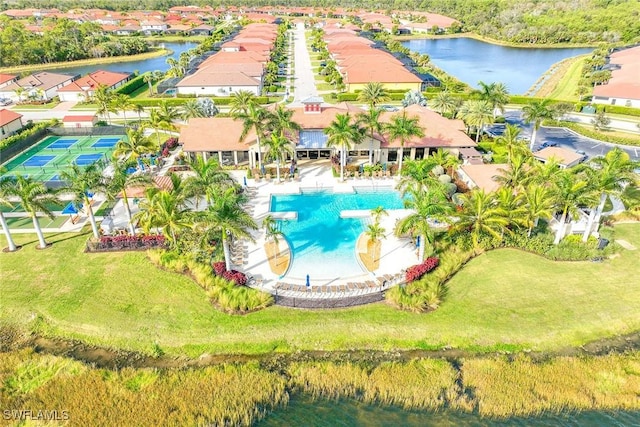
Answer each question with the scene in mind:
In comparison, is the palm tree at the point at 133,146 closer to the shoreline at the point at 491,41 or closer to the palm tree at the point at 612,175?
the palm tree at the point at 612,175

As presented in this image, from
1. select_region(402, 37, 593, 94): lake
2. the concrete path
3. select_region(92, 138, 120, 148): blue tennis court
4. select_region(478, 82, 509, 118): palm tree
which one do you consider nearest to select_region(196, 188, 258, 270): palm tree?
the concrete path

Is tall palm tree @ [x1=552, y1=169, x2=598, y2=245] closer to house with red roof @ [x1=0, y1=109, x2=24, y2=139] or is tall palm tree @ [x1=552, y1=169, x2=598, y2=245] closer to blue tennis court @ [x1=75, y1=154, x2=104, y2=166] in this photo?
blue tennis court @ [x1=75, y1=154, x2=104, y2=166]

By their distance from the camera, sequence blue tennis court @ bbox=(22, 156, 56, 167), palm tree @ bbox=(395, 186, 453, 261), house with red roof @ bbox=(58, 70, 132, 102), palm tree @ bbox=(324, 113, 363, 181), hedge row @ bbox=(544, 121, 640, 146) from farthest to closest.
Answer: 1. house with red roof @ bbox=(58, 70, 132, 102)
2. hedge row @ bbox=(544, 121, 640, 146)
3. blue tennis court @ bbox=(22, 156, 56, 167)
4. palm tree @ bbox=(324, 113, 363, 181)
5. palm tree @ bbox=(395, 186, 453, 261)

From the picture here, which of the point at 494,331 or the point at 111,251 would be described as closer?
the point at 494,331

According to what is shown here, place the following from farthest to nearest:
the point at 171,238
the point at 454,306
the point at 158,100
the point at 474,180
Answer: the point at 158,100 < the point at 474,180 < the point at 171,238 < the point at 454,306

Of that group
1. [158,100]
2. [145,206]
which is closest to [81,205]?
[145,206]

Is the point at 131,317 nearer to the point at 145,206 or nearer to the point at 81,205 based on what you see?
the point at 145,206

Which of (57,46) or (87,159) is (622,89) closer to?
(87,159)

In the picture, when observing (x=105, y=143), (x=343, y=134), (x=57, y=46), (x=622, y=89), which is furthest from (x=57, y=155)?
(x=622, y=89)
